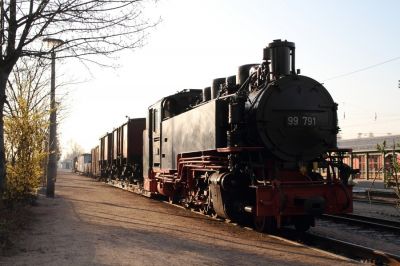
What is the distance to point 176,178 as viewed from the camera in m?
14.1

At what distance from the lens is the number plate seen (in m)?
10.00

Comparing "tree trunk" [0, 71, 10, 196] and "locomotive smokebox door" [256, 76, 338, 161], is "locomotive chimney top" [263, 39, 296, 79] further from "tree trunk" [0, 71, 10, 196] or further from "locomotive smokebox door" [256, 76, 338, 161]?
"tree trunk" [0, 71, 10, 196]

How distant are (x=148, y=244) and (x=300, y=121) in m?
4.03

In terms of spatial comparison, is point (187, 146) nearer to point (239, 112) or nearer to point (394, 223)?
point (239, 112)

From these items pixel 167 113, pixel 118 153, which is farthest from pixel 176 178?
pixel 118 153

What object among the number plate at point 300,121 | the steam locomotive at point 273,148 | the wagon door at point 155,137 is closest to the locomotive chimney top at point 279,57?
the steam locomotive at point 273,148

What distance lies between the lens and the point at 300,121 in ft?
32.9

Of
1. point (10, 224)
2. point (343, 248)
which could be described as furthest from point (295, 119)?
point (10, 224)

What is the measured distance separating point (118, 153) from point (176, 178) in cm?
1464

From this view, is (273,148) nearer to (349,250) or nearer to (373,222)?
(349,250)

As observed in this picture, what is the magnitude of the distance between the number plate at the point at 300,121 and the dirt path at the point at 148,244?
237 centimetres

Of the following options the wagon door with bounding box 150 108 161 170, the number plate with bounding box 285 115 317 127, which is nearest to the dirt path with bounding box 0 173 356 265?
the number plate with bounding box 285 115 317 127

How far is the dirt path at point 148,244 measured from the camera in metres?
7.21

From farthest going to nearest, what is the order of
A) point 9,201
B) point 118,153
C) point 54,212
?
point 118,153 < point 54,212 < point 9,201
